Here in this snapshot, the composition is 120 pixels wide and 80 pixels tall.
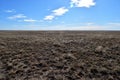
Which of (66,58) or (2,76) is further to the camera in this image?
(66,58)

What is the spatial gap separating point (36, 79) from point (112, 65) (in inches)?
175

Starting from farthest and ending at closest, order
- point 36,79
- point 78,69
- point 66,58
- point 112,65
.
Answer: point 66,58, point 112,65, point 78,69, point 36,79

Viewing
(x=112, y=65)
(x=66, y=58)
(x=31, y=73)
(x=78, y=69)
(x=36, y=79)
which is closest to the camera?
(x=36, y=79)

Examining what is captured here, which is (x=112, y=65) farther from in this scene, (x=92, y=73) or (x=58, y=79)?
(x=58, y=79)

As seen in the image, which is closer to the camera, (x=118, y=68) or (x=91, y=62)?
(x=118, y=68)

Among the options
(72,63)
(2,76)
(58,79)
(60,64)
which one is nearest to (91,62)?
(72,63)

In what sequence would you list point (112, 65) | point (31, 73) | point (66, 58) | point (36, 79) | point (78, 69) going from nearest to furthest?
point (36, 79)
point (31, 73)
point (78, 69)
point (112, 65)
point (66, 58)

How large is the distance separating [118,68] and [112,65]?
587mm

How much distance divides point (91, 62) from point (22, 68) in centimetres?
405

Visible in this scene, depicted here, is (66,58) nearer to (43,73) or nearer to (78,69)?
(78,69)

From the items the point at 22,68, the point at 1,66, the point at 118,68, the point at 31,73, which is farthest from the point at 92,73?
Result: the point at 1,66

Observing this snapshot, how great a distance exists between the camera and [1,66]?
7836 millimetres

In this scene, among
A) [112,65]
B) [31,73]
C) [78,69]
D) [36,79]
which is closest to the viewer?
[36,79]

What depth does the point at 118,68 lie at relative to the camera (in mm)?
7652
